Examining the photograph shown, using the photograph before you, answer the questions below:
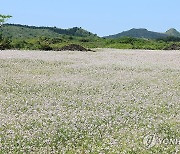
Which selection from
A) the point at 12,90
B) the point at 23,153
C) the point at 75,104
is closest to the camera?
the point at 23,153

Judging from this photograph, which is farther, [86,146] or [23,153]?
[86,146]

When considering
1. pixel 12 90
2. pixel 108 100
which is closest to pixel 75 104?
pixel 108 100

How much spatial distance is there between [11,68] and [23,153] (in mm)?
22997

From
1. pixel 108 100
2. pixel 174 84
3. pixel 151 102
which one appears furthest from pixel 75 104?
pixel 174 84

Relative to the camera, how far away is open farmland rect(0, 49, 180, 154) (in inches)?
544

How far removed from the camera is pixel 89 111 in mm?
18500

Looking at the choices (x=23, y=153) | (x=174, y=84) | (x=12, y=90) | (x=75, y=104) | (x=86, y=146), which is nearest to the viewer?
(x=23, y=153)

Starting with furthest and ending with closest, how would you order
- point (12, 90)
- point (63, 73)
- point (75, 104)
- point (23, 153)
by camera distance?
point (63, 73) < point (12, 90) < point (75, 104) < point (23, 153)

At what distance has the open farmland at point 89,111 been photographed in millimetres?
13828

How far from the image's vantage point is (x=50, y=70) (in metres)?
35.2

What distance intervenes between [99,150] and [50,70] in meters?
22.6

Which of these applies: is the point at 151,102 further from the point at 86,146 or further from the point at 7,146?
the point at 7,146

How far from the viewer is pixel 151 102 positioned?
21031 millimetres

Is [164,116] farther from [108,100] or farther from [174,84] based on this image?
[174,84]
